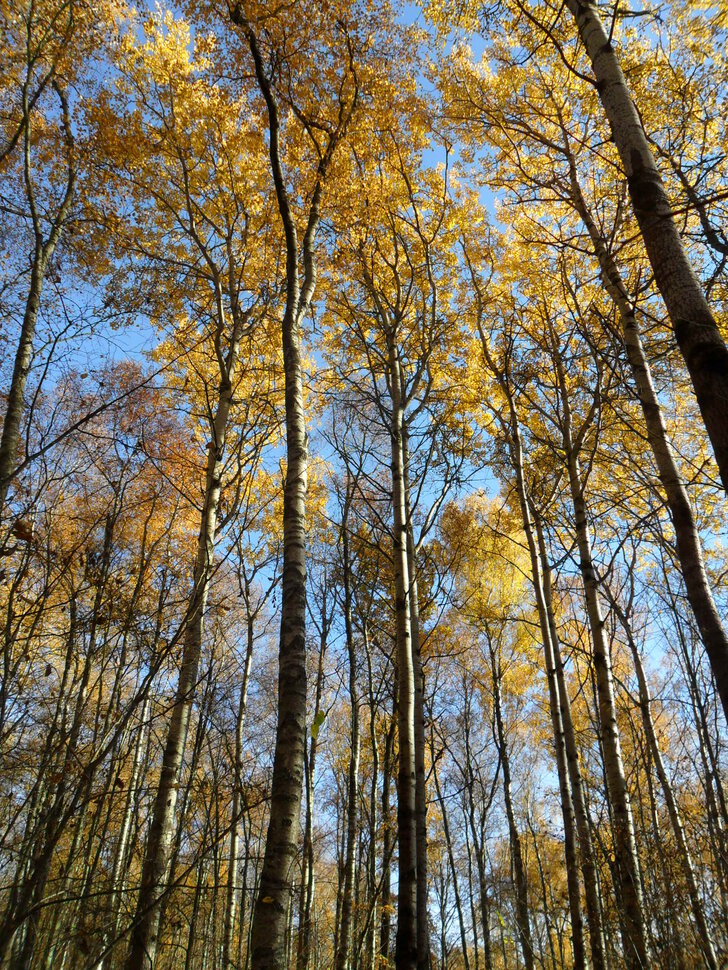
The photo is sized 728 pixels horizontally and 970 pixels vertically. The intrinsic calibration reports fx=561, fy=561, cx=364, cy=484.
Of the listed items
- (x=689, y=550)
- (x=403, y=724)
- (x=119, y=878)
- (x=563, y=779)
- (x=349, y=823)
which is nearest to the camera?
(x=119, y=878)

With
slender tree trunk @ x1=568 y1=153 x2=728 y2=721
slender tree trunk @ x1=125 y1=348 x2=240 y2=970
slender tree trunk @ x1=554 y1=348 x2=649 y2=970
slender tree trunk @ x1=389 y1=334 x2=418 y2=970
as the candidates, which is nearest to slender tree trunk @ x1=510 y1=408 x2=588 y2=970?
slender tree trunk @ x1=554 y1=348 x2=649 y2=970

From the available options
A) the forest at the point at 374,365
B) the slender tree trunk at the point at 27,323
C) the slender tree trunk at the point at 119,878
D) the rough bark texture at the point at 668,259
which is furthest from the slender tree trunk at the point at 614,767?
the slender tree trunk at the point at 27,323

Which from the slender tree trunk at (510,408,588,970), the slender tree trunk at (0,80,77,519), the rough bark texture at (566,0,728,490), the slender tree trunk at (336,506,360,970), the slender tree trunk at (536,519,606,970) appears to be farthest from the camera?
the slender tree trunk at (336,506,360,970)

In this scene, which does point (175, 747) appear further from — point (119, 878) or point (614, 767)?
point (614, 767)

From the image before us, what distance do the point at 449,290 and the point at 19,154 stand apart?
586 centimetres

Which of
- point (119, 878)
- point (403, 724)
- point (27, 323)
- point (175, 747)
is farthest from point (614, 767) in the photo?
point (27, 323)

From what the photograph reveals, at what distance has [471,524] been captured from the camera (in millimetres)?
10391

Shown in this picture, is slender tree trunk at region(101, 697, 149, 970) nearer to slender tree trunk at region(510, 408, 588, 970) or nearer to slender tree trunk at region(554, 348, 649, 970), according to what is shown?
slender tree trunk at region(554, 348, 649, 970)

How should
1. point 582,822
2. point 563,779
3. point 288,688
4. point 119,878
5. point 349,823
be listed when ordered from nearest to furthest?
point 119,878 → point 288,688 → point 582,822 → point 563,779 → point 349,823

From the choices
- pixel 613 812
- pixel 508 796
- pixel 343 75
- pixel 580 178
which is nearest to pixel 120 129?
pixel 343 75

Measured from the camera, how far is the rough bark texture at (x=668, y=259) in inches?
74.4

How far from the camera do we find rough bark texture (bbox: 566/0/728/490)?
189 centimetres

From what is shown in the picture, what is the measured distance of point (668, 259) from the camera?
7.41 feet

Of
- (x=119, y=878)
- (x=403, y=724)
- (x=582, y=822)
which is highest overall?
(x=403, y=724)
